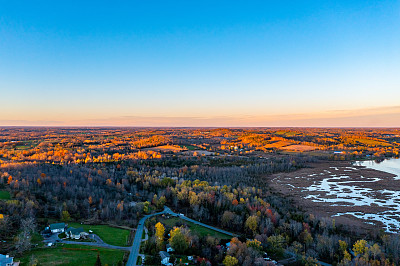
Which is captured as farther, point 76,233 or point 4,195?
point 4,195

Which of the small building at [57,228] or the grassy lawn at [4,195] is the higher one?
the grassy lawn at [4,195]

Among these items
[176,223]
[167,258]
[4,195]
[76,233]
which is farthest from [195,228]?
[4,195]

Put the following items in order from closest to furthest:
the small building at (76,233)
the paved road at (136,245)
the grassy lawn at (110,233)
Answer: the paved road at (136,245)
the small building at (76,233)
the grassy lawn at (110,233)

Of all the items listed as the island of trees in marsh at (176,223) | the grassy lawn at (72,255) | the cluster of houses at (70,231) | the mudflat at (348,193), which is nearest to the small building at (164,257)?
the island of trees in marsh at (176,223)

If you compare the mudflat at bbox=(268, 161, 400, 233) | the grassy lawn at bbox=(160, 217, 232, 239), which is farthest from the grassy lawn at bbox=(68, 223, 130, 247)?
the mudflat at bbox=(268, 161, 400, 233)

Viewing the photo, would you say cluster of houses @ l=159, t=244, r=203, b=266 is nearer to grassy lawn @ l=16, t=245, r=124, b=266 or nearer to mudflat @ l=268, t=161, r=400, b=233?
grassy lawn @ l=16, t=245, r=124, b=266

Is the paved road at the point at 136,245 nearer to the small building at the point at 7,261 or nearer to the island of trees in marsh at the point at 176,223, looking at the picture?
the island of trees in marsh at the point at 176,223

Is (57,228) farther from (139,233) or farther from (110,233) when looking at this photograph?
(139,233)
